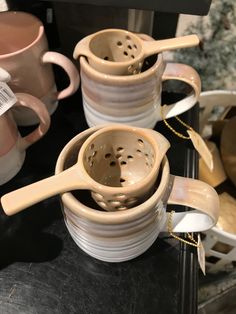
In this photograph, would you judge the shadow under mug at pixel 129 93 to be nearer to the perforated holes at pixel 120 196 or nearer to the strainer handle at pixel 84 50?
the strainer handle at pixel 84 50

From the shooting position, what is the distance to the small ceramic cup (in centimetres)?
47

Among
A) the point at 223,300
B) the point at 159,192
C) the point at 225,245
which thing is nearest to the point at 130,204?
the point at 159,192

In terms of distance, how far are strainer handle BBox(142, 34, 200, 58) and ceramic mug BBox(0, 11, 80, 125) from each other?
4.5 inches

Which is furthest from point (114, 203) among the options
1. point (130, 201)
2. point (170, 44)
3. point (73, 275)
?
point (170, 44)

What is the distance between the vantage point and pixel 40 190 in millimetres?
358

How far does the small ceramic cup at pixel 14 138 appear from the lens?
47 cm

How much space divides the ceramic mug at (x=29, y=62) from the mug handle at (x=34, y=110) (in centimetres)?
4

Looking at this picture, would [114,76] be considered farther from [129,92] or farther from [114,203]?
[114,203]

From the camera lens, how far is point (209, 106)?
82 cm

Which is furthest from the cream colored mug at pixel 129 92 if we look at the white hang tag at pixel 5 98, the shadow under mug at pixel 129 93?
the white hang tag at pixel 5 98

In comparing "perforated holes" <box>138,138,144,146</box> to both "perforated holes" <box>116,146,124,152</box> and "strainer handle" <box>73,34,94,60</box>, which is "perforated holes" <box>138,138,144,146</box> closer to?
"perforated holes" <box>116,146,124,152</box>

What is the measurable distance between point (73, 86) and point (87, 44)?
0.08 m

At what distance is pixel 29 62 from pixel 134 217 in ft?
0.91

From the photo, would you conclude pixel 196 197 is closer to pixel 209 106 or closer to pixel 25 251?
pixel 25 251
